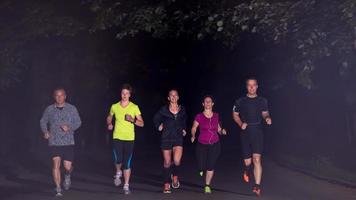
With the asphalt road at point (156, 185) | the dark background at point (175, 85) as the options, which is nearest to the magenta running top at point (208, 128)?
the asphalt road at point (156, 185)

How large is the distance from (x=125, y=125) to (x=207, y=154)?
4.77ft

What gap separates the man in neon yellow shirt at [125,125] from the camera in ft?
36.8

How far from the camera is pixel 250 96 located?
10.9 m

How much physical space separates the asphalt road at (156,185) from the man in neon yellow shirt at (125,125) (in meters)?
0.57

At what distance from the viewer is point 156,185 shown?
12.7m

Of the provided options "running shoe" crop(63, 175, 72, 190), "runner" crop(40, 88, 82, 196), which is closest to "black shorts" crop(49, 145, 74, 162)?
"runner" crop(40, 88, 82, 196)

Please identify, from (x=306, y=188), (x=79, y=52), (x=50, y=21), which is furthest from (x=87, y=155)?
(x=306, y=188)

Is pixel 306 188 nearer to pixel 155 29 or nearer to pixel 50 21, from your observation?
pixel 155 29

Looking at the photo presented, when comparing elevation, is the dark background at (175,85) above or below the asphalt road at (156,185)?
above

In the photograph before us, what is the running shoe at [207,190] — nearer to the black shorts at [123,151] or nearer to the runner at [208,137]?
the runner at [208,137]

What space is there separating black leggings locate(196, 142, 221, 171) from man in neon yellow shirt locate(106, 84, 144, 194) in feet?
3.57

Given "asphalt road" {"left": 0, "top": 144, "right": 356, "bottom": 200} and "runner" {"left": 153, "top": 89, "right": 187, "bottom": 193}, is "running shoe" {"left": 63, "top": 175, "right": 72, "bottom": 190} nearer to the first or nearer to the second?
"asphalt road" {"left": 0, "top": 144, "right": 356, "bottom": 200}

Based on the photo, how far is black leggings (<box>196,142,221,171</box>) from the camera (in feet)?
37.0

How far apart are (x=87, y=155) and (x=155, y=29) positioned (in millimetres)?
6788
